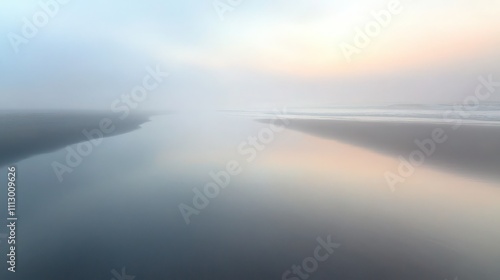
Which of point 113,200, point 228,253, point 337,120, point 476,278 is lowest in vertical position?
point 476,278

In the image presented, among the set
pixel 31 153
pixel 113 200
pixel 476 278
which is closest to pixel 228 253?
pixel 113 200

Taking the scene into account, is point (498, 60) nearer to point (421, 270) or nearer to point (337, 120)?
point (337, 120)

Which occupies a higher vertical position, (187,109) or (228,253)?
(187,109)

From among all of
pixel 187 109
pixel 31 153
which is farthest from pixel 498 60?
pixel 31 153

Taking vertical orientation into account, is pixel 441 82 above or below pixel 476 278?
above

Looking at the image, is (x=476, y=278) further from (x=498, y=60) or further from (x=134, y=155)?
(x=134, y=155)

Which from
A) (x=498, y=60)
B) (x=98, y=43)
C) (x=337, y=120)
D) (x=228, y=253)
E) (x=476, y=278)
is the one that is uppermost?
(x=98, y=43)
